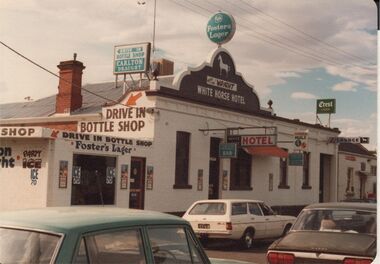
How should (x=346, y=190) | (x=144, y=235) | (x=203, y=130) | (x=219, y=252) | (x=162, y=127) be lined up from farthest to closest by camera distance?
(x=346, y=190), (x=203, y=130), (x=162, y=127), (x=219, y=252), (x=144, y=235)

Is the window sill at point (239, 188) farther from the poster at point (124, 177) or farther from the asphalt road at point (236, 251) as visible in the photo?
the asphalt road at point (236, 251)

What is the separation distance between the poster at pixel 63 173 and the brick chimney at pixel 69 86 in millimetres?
8050

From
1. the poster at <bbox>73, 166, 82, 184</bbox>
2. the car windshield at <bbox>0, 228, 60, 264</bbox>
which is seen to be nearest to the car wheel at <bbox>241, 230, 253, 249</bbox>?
the poster at <bbox>73, 166, 82, 184</bbox>

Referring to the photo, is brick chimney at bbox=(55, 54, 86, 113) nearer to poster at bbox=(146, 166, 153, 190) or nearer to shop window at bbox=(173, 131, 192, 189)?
shop window at bbox=(173, 131, 192, 189)

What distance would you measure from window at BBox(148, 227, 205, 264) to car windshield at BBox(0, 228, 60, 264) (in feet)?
2.99

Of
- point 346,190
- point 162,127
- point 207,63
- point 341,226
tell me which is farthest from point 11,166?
point 346,190

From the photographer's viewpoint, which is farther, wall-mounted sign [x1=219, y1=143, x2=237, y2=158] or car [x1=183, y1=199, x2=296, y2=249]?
wall-mounted sign [x1=219, y1=143, x2=237, y2=158]

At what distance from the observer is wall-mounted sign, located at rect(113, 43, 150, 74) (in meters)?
22.7

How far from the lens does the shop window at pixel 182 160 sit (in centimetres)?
2153

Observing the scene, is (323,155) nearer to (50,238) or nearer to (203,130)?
(203,130)

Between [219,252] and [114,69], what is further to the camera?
[114,69]

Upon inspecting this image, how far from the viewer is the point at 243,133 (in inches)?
993

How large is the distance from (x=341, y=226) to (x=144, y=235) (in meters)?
4.69

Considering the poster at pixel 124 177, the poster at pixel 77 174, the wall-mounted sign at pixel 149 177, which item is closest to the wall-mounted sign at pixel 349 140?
the wall-mounted sign at pixel 149 177
